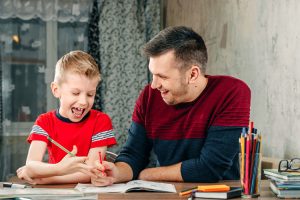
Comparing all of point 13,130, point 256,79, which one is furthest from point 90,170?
point 13,130

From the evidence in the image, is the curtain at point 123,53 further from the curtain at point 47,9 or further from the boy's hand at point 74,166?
the boy's hand at point 74,166

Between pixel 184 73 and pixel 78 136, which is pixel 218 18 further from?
pixel 78 136

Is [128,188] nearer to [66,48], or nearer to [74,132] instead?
[74,132]

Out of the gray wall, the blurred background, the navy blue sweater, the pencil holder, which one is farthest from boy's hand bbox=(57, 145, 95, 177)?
the blurred background

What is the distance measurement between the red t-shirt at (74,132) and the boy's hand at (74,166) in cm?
25

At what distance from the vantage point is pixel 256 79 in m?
3.09

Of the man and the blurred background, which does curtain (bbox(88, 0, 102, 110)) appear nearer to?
the blurred background

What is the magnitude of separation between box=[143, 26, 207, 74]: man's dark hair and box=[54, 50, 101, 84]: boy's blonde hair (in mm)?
227

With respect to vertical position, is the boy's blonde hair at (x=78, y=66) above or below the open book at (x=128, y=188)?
above

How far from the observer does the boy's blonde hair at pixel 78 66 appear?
77.9 inches

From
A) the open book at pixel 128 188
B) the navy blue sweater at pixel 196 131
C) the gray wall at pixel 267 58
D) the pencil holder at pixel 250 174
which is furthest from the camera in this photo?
the gray wall at pixel 267 58

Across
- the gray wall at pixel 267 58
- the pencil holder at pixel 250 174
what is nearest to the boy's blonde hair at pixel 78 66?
the pencil holder at pixel 250 174

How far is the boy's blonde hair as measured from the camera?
198 centimetres

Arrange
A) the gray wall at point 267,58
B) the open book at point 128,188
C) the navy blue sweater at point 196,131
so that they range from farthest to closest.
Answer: the gray wall at point 267,58, the navy blue sweater at point 196,131, the open book at point 128,188
